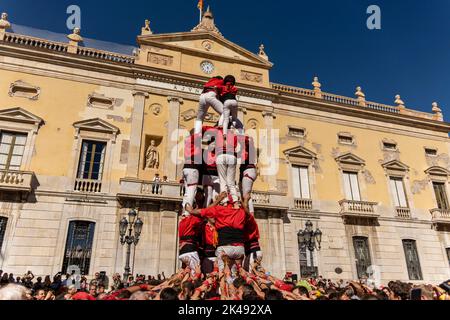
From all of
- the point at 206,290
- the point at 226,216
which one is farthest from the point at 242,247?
the point at 206,290

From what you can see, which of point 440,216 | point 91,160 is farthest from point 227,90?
point 440,216

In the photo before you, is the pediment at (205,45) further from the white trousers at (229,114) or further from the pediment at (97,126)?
the white trousers at (229,114)

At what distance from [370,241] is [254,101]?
1083 centimetres

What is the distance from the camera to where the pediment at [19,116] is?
15.5 meters

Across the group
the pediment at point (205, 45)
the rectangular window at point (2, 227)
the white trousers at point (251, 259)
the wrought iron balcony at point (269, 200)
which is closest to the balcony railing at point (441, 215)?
the wrought iron balcony at point (269, 200)

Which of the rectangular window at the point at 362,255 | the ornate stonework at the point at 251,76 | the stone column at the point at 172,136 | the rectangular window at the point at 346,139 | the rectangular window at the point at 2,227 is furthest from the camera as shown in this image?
the rectangular window at the point at 346,139

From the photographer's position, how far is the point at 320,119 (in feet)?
71.4

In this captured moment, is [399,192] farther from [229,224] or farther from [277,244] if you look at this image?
[229,224]

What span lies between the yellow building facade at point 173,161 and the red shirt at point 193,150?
30.1 feet

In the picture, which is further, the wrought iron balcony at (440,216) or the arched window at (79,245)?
the wrought iron balcony at (440,216)

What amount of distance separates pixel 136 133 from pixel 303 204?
401 inches

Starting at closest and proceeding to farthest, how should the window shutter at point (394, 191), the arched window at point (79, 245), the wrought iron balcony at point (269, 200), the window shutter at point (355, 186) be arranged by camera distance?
the arched window at point (79, 245) < the wrought iron balcony at point (269, 200) < the window shutter at point (355, 186) < the window shutter at point (394, 191)

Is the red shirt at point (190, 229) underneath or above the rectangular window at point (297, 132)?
underneath

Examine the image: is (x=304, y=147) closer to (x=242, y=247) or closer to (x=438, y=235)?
(x=438, y=235)
